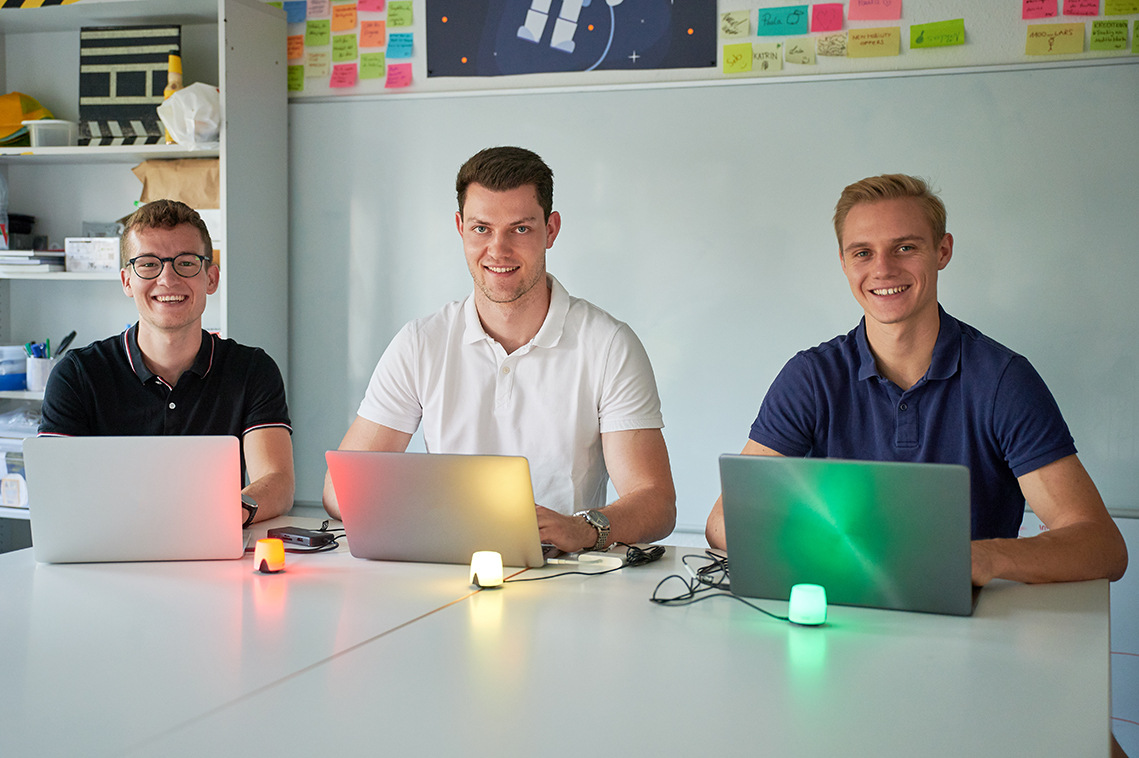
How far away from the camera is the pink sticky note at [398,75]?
3.19 metres

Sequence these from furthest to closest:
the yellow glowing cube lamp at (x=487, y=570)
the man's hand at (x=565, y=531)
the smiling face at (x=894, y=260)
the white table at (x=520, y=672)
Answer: the smiling face at (x=894, y=260)
the man's hand at (x=565, y=531)
the yellow glowing cube lamp at (x=487, y=570)
the white table at (x=520, y=672)

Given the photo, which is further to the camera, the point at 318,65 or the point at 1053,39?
the point at 318,65

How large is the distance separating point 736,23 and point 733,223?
0.58 meters

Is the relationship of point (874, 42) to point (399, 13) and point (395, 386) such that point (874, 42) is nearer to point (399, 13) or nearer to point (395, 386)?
point (399, 13)

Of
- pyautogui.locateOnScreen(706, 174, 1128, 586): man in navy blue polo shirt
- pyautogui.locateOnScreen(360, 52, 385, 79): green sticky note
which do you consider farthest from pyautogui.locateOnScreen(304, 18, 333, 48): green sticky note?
pyautogui.locateOnScreen(706, 174, 1128, 586): man in navy blue polo shirt

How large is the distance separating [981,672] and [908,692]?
11 cm

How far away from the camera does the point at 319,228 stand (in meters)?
3.31

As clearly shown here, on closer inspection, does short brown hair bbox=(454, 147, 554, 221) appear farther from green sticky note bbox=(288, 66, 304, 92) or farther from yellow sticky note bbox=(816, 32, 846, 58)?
green sticky note bbox=(288, 66, 304, 92)

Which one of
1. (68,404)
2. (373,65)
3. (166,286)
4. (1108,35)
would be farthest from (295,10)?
(1108,35)

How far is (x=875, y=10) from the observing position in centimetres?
275

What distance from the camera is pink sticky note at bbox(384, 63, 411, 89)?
10.5 ft

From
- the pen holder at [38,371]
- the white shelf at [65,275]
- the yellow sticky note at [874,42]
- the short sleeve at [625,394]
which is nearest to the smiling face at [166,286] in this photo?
the short sleeve at [625,394]

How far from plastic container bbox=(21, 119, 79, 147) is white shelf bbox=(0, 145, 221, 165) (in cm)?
4

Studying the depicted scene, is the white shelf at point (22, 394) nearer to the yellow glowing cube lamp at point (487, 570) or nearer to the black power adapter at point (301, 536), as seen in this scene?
the black power adapter at point (301, 536)
